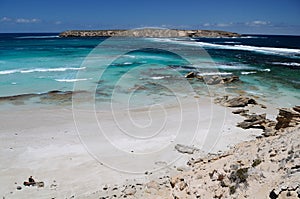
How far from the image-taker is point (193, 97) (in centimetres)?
2084

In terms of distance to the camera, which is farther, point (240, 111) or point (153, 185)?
point (240, 111)

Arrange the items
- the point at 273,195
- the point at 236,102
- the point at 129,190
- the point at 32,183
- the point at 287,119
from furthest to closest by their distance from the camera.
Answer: the point at 236,102 → the point at 287,119 → the point at 32,183 → the point at 129,190 → the point at 273,195

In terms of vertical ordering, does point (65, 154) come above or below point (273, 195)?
below

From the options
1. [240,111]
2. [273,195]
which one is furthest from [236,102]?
[273,195]

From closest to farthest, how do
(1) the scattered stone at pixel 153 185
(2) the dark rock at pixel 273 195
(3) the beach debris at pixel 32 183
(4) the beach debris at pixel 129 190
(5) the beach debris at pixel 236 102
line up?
1. (2) the dark rock at pixel 273 195
2. (4) the beach debris at pixel 129 190
3. (1) the scattered stone at pixel 153 185
4. (3) the beach debris at pixel 32 183
5. (5) the beach debris at pixel 236 102

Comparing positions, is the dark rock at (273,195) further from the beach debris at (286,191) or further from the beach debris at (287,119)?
the beach debris at (287,119)

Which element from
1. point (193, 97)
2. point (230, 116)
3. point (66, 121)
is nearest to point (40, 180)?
point (66, 121)

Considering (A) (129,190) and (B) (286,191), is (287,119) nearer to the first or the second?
(A) (129,190)

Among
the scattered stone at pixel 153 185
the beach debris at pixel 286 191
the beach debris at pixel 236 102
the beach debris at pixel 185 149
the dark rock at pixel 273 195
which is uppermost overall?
the beach debris at pixel 286 191

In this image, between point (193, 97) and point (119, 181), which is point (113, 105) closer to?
point (193, 97)

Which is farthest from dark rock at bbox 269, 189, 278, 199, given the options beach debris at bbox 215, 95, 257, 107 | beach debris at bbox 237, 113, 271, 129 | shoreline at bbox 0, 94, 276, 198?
beach debris at bbox 215, 95, 257, 107

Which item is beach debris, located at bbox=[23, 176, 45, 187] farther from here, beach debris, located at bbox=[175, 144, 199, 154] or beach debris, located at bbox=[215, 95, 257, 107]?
beach debris, located at bbox=[215, 95, 257, 107]

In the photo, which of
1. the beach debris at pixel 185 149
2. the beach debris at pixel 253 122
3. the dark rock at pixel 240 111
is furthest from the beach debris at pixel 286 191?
the dark rock at pixel 240 111

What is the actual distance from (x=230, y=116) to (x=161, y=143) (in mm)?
5480
